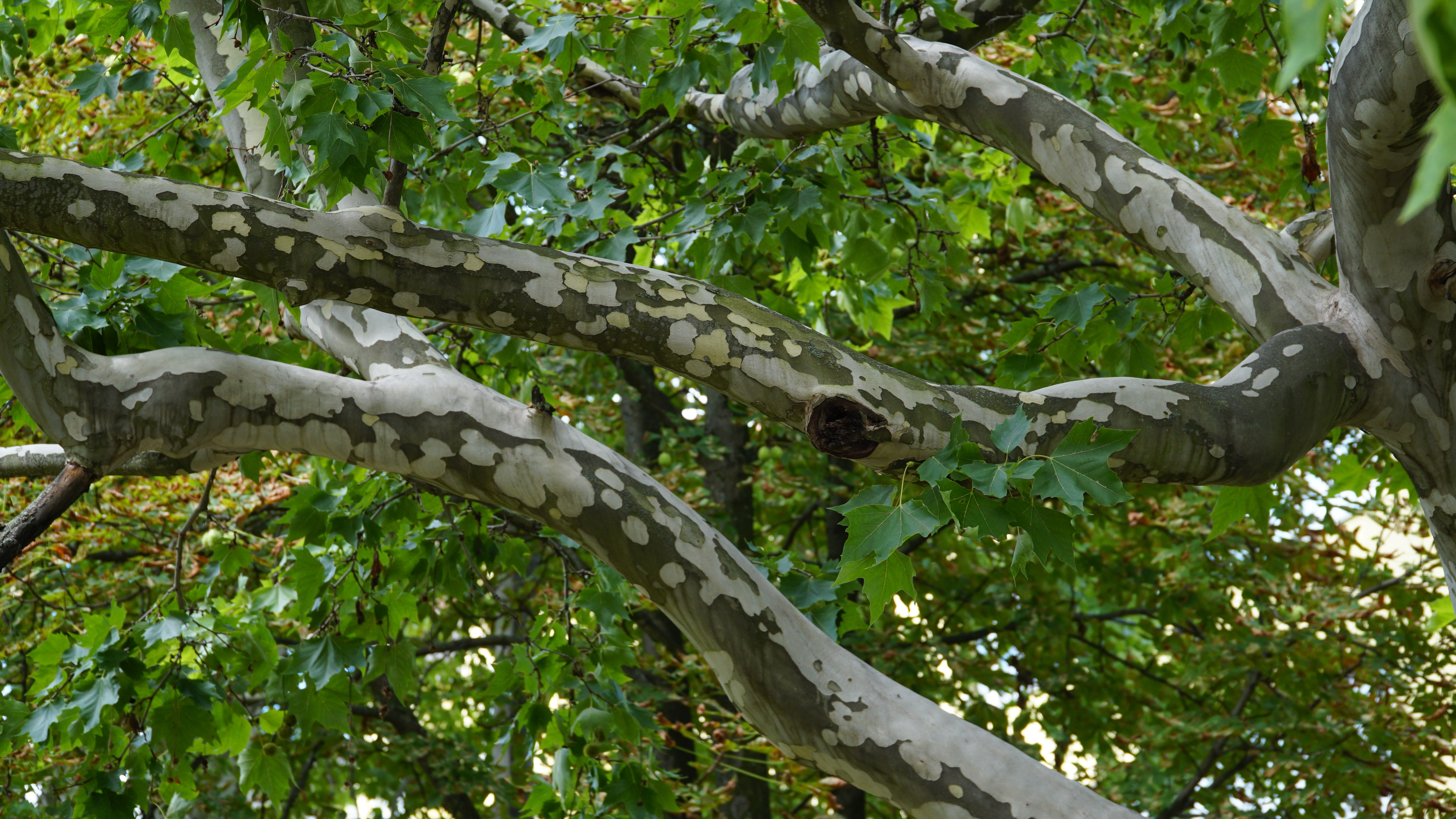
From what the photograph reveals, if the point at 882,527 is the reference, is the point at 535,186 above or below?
below

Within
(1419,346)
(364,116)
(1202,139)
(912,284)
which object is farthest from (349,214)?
(1202,139)

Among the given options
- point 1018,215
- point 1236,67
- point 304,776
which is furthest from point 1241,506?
point 304,776

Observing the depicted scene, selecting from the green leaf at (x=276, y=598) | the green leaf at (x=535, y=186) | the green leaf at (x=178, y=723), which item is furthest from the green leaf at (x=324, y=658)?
the green leaf at (x=535, y=186)

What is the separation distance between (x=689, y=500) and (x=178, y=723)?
339 cm

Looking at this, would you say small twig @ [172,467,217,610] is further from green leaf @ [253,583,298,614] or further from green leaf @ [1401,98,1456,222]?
green leaf @ [1401,98,1456,222]

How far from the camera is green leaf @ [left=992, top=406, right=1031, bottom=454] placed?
201 cm

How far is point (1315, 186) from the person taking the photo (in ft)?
12.7

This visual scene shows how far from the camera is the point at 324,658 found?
3.11m

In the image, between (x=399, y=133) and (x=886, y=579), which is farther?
(x=399, y=133)

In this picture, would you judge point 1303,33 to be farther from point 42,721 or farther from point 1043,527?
point 42,721

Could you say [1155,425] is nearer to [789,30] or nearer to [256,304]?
[789,30]

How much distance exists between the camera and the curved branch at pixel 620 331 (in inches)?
83.4

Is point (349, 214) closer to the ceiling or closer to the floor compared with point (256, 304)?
closer to the ceiling

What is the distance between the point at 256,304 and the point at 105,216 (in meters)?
2.45
